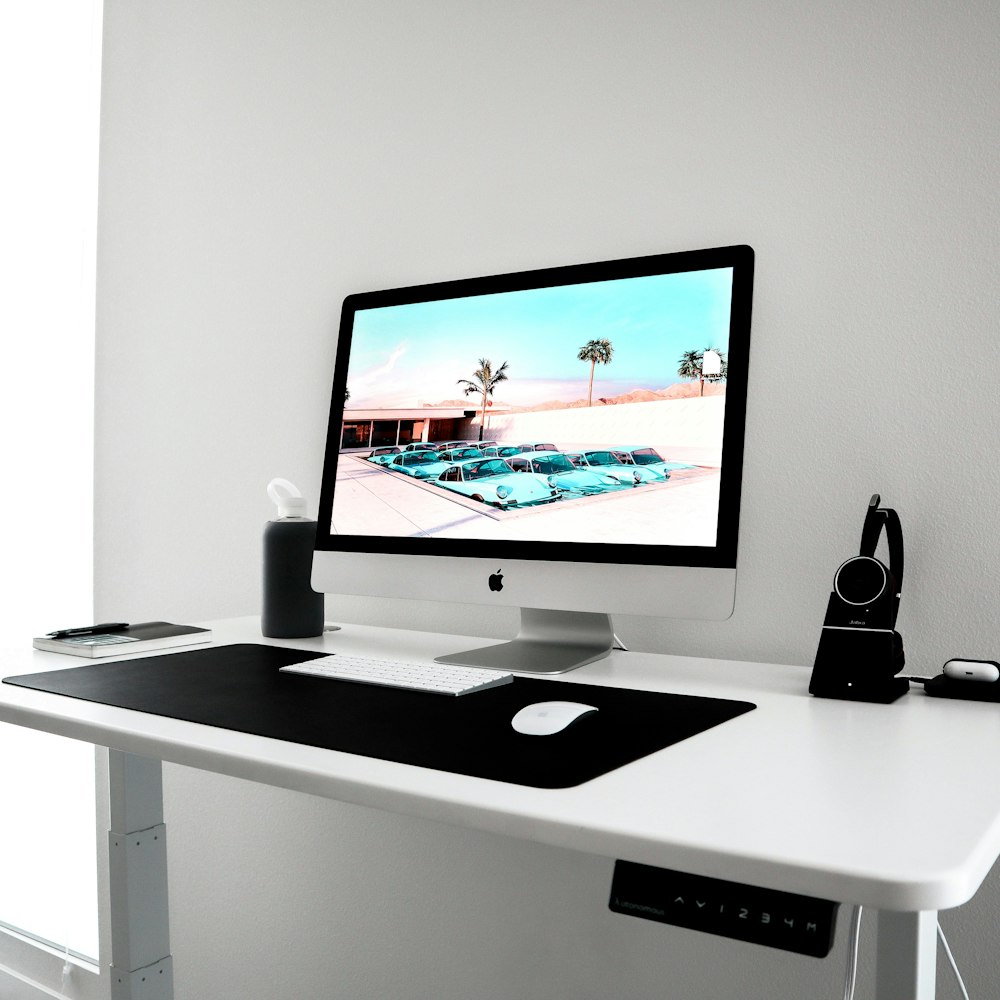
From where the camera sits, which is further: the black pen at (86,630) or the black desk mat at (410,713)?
the black pen at (86,630)

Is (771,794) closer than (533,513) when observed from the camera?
A: Yes

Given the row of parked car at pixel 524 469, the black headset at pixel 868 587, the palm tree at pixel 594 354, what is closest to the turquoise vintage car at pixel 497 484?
the row of parked car at pixel 524 469

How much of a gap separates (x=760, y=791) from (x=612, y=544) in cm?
48

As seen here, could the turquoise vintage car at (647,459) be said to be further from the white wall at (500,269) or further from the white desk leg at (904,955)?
the white desk leg at (904,955)

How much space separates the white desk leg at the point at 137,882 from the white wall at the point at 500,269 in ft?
1.44

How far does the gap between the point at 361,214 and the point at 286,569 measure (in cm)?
70

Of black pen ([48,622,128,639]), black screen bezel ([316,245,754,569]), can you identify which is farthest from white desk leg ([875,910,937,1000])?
black pen ([48,622,128,639])

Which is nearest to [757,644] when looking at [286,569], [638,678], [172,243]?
[638,678]

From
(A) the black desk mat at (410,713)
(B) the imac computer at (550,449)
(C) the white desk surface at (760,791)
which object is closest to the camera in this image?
(C) the white desk surface at (760,791)

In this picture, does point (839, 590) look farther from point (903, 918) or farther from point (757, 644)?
point (903, 918)

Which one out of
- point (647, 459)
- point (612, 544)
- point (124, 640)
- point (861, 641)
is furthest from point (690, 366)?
point (124, 640)

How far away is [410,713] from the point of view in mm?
893

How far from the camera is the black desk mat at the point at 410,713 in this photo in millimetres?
739

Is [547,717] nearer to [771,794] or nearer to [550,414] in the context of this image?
[771,794]
